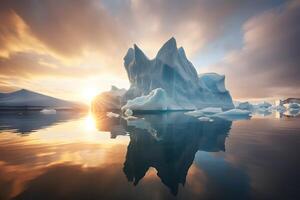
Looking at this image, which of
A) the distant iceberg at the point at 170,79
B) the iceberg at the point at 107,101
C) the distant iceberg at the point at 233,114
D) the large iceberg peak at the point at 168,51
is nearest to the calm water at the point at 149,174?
the distant iceberg at the point at 233,114

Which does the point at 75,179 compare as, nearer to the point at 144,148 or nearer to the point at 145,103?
the point at 144,148

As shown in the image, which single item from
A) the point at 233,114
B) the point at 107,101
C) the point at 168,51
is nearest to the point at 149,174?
the point at 233,114

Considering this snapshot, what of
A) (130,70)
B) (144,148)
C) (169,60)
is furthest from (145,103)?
(144,148)

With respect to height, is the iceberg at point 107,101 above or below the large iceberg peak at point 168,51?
below

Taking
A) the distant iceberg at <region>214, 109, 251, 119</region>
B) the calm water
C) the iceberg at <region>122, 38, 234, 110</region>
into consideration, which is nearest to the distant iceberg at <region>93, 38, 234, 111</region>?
the iceberg at <region>122, 38, 234, 110</region>

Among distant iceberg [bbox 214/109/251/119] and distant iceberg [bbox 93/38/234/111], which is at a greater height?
distant iceberg [bbox 93/38/234/111]

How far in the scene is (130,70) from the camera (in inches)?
1625

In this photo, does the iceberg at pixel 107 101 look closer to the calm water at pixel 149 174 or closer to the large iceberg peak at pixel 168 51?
the large iceberg peak at pixel 168 51

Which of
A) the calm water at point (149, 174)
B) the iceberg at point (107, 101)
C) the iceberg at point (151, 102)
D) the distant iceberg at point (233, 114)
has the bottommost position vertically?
the calm water at point (149, 174)

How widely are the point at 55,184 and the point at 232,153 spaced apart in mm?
4517

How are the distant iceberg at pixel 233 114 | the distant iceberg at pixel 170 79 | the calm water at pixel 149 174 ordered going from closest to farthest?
1. the calm water at pixel 149 174
2. the distant iceberg at pixel 233 114
3. the distant iceberg at pixel 170 79

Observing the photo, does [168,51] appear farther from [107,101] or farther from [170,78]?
[107,101]

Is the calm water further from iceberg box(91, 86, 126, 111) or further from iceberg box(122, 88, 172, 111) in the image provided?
iceberg box(91, 86, 126, 111)

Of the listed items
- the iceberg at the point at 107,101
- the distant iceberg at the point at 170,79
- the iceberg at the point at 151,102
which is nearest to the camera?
the iceberg at the point at 151,102
